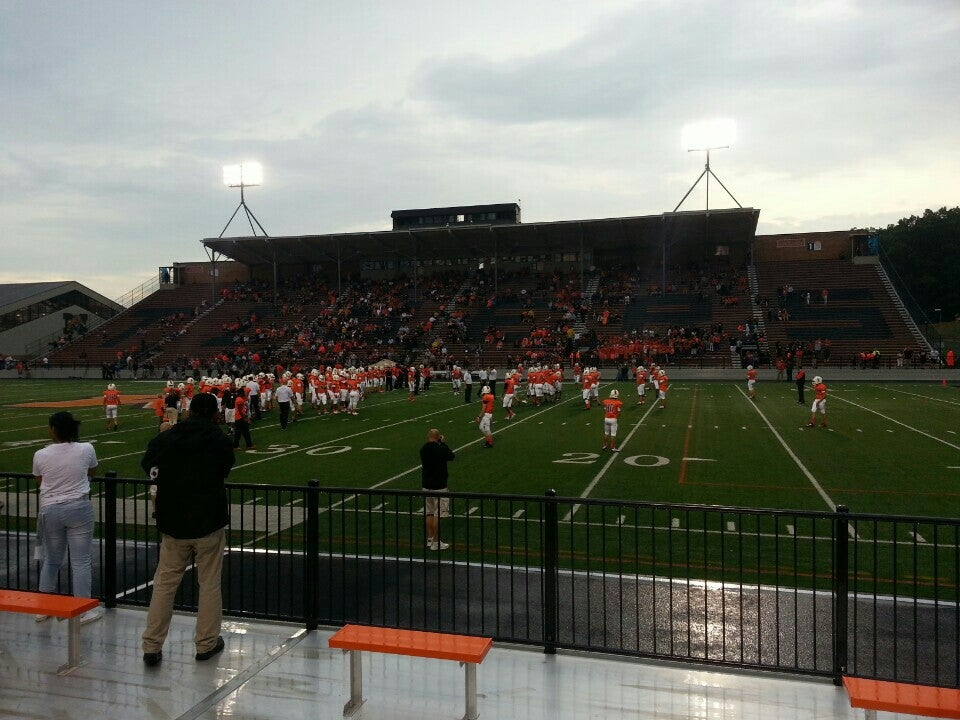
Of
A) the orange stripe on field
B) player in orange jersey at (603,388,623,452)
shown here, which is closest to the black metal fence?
player in orange jersey at (603,388,623,452)

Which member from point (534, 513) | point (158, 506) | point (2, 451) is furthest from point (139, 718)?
point (2, 451)

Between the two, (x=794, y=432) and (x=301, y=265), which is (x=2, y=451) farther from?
(x=301, y=265)

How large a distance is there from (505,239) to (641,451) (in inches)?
1541

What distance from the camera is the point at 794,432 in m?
19.5

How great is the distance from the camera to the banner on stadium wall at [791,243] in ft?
177

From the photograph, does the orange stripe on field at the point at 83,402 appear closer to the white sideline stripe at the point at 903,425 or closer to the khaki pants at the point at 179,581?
the khaki pants at the point at 179,581

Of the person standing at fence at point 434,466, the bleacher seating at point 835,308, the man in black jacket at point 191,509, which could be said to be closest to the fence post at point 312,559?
the man in black jacket at point 191,509

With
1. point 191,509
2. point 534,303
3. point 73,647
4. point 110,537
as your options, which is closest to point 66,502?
point 110,537

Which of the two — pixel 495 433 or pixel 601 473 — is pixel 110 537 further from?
pixel 495 433

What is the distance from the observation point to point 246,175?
2295 inches

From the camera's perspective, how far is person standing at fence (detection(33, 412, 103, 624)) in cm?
606

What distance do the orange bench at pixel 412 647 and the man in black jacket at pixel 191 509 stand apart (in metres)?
1.18

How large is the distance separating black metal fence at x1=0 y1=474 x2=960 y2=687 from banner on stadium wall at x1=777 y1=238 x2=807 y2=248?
160ft

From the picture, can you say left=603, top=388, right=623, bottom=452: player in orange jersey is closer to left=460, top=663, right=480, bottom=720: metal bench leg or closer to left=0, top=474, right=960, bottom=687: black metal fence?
left=0, top=474, right=960, bottom=687: black metal fence
